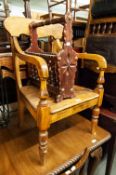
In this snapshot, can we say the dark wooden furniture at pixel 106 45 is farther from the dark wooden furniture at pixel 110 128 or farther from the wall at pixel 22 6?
the wall at pixel 22 6

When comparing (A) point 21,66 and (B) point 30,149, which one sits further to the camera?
(A) point 21,66

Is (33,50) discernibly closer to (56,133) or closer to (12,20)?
(12,20)

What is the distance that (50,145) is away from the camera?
0.98 m

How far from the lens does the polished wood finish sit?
812 mm

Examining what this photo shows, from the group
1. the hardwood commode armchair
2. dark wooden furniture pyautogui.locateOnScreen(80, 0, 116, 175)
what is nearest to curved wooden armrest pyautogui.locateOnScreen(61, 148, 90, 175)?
the hardwood commode armchair

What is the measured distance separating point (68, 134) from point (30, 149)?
0.93ft

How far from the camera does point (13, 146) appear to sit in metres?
0.97

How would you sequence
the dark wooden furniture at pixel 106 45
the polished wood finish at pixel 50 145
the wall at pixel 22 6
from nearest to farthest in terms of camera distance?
1. the polished wood finish at pixel 50 145
2. the dark wooden furniture at pixel 106 45
3. the wall at pixel 22 6

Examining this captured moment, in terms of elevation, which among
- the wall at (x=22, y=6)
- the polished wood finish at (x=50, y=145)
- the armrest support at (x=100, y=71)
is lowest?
the polished wood finish at (x=50, y=145)

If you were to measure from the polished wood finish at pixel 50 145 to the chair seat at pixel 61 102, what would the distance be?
30 cm

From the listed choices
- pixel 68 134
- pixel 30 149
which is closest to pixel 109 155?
pixel 68 134

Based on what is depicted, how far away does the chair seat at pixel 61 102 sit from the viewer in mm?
786

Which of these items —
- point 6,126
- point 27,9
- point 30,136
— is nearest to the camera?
point 30,136

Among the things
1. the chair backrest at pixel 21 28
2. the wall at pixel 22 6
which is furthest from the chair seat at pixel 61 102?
the wall at pixel 22 6
